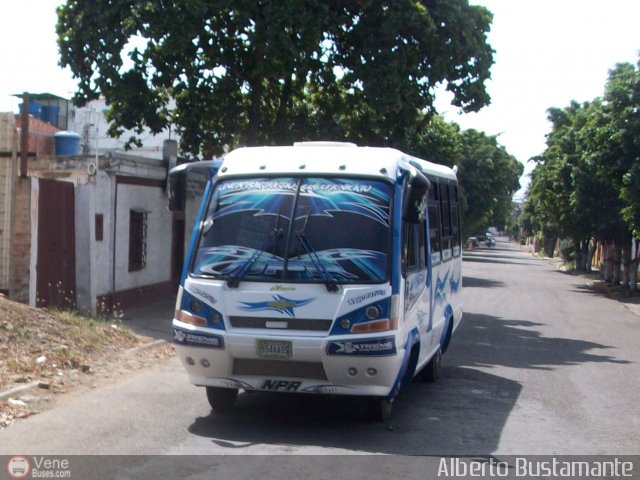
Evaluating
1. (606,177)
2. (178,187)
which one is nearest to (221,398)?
(178,187)

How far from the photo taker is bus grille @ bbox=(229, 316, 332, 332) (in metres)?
7.59

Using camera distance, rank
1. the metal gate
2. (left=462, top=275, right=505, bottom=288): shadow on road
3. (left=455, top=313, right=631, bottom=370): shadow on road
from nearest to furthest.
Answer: (left=455, top=313, right=631, bottom=370): shadow on road → the metal gate → (left=462, top=275, right=505, bottom=288): shadow on road

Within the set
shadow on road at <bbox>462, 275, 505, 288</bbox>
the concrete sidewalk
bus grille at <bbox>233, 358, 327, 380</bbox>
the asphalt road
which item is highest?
bus grille at <bbox>233, 358, 327, 380</bbox>

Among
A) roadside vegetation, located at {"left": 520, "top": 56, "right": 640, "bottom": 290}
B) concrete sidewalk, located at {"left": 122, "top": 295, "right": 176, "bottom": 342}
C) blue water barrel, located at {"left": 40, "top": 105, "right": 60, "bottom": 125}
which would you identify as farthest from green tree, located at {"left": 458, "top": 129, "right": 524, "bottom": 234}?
concrete sidewalk, located at {"left": 122, "top": 295, "right": 176, "bottom": 342}

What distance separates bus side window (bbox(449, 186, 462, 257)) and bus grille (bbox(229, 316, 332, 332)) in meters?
4.88

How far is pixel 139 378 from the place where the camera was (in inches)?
409

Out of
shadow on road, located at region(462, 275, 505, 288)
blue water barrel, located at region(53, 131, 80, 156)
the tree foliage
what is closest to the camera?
blue water barrel, located at region(53, 131, 80, 156)

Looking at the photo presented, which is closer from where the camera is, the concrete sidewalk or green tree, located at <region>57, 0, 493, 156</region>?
the concrete sidewalk

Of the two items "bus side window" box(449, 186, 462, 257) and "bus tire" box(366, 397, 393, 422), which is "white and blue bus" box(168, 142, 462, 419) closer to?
"bus tire" box(366, 397, 393, 422)

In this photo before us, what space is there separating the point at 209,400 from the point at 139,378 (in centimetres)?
222

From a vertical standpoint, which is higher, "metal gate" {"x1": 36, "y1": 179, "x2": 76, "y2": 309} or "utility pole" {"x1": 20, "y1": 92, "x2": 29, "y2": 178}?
"utility pole" {"x1": 20, "y1": 92, "x2": 29, "y2": 178}

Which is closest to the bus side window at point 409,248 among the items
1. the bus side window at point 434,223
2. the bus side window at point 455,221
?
the bus side window at point 434,223

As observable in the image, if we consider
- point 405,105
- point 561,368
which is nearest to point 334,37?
point 405,105

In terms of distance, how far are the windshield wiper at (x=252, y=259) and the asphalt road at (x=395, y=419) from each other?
138 centimetres
